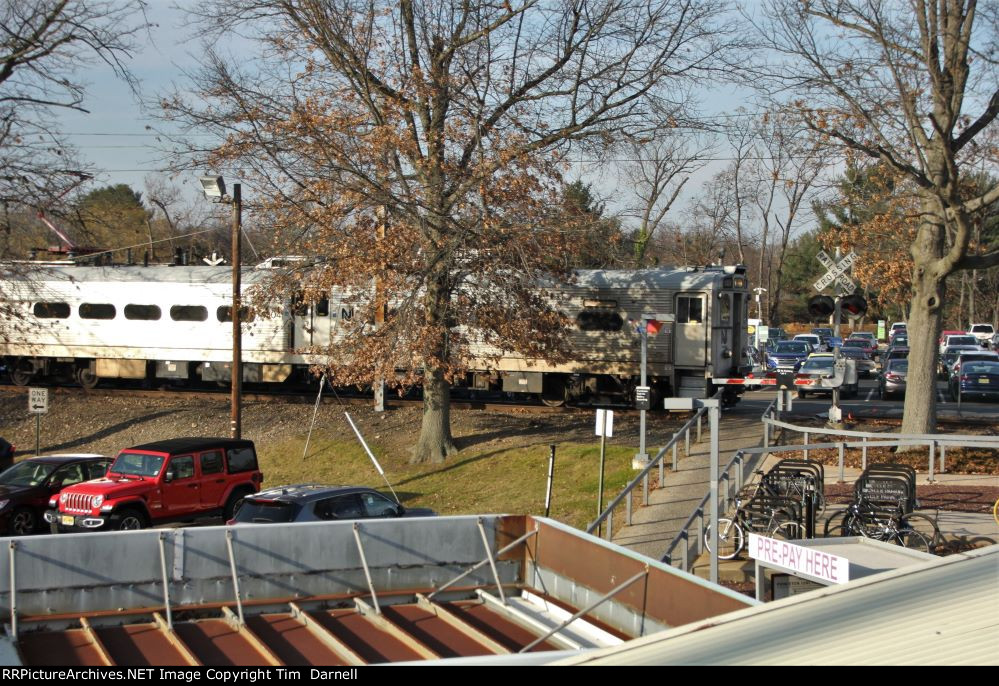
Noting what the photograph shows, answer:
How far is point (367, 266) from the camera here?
21.1m

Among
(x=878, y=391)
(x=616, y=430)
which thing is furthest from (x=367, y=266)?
(x=878, y=391)

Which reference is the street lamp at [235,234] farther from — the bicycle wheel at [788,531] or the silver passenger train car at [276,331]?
the bicycle wheel at [788,531]

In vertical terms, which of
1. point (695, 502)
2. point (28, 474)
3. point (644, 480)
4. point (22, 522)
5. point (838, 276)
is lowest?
point (22, 522)

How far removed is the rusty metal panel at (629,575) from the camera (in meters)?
6.80

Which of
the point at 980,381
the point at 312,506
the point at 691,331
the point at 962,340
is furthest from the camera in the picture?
the point at 962,340

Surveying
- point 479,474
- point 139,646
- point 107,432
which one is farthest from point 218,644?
point 107,432

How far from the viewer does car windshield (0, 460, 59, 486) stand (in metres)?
18.0

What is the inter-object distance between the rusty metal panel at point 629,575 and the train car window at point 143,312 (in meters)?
25.5

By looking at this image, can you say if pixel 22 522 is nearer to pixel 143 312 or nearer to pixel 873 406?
pixel 143 312

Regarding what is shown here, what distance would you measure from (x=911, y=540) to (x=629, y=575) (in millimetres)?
5150

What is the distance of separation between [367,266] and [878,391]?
83.1ft

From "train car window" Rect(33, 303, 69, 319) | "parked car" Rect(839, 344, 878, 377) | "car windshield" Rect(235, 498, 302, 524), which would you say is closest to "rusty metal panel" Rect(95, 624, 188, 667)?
"car windshield" Rect(235, 498, 302, 524)

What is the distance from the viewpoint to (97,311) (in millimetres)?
33000
